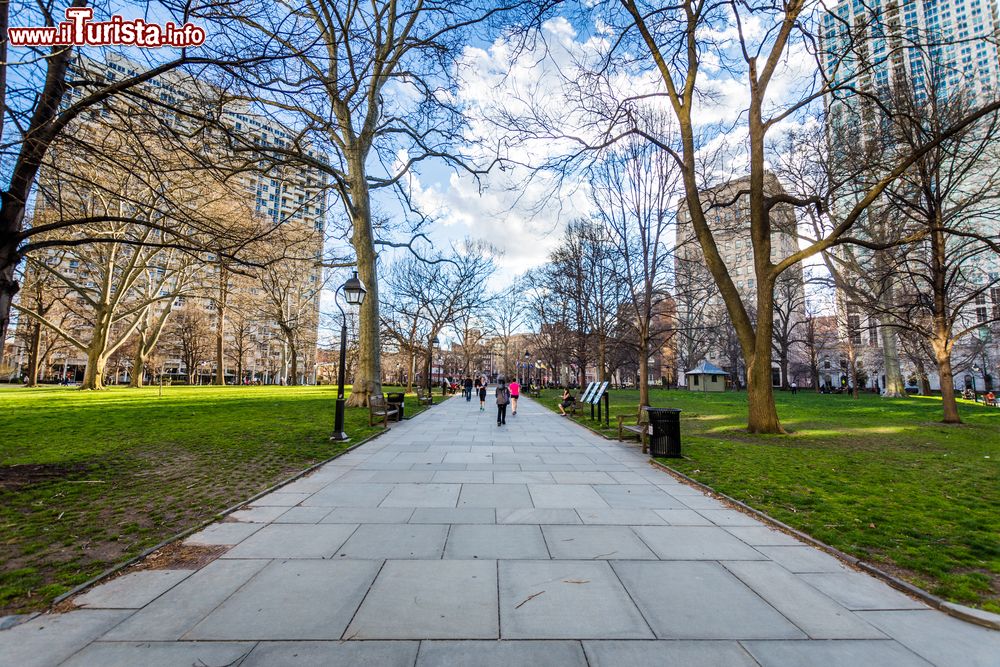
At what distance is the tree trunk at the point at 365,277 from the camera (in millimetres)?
18203

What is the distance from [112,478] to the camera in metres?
6.46

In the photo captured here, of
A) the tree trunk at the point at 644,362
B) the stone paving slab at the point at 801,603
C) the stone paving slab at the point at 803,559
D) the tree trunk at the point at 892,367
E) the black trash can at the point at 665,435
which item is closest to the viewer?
the stone paving slab at the point at 801,603

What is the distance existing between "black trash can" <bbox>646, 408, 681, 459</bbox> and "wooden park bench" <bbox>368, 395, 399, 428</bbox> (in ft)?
27.8

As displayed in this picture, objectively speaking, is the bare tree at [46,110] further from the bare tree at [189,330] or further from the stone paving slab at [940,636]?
the bare tree at [189,330]

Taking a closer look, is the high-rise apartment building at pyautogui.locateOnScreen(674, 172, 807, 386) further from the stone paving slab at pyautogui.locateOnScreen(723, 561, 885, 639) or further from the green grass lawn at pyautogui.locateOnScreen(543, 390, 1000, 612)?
the stone paving slab at pyautogui.locateOnScreen(723, 561, 885, 639)

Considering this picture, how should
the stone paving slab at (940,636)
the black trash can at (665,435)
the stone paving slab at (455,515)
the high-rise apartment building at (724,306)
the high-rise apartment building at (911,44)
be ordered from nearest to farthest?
the stone paving slab at (940,636)
the stone paving slab at (455,515)
the black trash can at (665,435)
the high-rise apartment building at (911,44)
the high-rise apartment building at (724,306)

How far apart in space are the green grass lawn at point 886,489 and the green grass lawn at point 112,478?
688 cm

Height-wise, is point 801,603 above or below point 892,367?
below

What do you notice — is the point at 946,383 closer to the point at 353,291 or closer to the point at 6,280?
the point at 353,291

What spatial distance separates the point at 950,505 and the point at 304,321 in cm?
4702

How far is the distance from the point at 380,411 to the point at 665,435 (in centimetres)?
950

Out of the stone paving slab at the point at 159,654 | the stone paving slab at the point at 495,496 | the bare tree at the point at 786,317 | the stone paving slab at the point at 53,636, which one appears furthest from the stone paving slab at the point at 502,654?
the bare tree at the point at 786,317

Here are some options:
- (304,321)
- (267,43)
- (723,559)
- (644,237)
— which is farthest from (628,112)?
(304,321)

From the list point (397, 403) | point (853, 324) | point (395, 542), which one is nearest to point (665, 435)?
point (395, 542)
